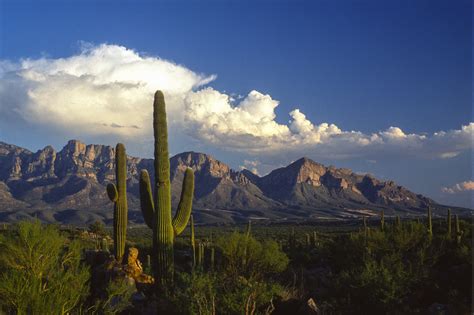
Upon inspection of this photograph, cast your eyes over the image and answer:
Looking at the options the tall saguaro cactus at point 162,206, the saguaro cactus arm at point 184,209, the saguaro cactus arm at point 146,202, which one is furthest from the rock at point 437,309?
the saguaro cactus arm at point 146,202

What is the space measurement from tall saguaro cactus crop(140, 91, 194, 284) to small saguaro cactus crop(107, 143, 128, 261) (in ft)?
9.41

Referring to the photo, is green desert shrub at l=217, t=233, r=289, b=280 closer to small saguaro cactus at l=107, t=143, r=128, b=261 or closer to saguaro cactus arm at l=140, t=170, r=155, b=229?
saguaro cactus arm at l=140, t=170, r=155, b=229

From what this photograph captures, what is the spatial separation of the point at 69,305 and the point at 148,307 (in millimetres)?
6456

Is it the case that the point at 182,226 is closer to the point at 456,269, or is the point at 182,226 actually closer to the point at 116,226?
the point at 116,226

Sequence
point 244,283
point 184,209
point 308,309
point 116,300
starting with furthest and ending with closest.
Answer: point 184,209
point 116,300
point 244,283
point 308,309

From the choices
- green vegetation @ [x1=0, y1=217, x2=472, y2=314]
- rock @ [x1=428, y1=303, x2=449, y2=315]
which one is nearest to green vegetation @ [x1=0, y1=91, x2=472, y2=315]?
green vegetation @ [x1=0, y1=217, x2=472, y2=314]

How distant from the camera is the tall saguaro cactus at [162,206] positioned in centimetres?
1891

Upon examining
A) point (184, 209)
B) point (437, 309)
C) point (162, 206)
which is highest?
point (162, 206)

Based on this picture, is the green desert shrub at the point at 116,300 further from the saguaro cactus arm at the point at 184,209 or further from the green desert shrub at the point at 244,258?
the green desert shrub at the point at 244,258

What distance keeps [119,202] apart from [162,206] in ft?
18.5

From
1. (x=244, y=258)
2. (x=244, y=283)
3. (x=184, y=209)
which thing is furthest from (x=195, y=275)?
(x=244, y=258)

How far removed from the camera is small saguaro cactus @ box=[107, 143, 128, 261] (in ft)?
77.8

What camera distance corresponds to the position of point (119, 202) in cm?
2392

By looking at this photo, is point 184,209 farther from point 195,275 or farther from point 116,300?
→ point 195,275
